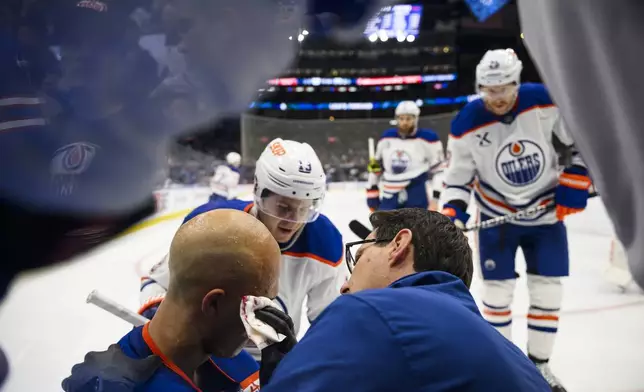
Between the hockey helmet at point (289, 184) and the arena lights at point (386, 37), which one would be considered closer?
the hockey helmet at point (289, 184)

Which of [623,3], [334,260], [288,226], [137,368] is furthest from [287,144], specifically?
[623,3]

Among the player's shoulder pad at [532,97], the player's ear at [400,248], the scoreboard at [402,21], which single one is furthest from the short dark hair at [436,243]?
the scoreboard at [402,21]

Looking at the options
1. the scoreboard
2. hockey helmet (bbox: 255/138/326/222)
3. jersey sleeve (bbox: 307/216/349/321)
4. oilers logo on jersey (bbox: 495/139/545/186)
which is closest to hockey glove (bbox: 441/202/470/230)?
oilers logo on jersey (bbox: 495/139/545/186)

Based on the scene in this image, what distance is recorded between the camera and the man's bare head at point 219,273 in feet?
2.62

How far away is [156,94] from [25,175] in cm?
24

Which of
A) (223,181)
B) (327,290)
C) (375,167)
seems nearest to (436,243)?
(327,290)

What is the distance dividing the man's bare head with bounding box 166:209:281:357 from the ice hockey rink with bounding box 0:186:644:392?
39cm

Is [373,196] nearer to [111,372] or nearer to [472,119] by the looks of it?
[472,119]

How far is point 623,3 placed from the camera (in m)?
0.26

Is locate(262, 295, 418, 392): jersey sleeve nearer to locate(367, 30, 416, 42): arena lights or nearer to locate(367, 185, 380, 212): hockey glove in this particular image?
locate(367, 185, 380, 212): hockey glove

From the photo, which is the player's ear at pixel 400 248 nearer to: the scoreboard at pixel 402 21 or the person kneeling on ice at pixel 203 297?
the person kneeling on ice at pixel 203 297

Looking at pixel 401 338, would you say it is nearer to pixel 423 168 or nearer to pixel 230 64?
pixel 230 64

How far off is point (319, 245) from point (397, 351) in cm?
109

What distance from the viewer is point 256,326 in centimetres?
76
